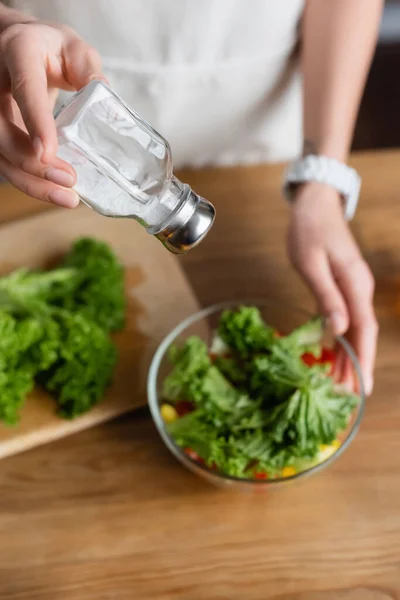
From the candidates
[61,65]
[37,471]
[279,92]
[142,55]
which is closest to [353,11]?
[279,92]

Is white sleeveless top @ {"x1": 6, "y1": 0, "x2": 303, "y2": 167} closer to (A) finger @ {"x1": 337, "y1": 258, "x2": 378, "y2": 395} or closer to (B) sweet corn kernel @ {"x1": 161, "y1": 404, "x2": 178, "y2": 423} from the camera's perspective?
(A) finger @ {"x1": 337, "y1": 258, "x2": 378, "y2": 395}

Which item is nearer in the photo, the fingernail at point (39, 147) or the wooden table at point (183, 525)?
the fingernail at point (39, 147)

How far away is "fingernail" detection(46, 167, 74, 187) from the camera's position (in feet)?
2.03

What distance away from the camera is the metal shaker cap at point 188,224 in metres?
0.64

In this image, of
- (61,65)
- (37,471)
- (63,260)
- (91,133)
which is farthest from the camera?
(63,260)

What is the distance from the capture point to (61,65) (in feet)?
2.50

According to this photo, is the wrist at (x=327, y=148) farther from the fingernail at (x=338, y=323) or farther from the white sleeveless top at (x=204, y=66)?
the fingernail at (x=338, y=323)

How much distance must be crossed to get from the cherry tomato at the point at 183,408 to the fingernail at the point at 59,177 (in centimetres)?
39

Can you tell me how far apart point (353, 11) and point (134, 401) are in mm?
741

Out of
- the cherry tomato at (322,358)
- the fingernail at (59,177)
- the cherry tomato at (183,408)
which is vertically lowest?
the cherry tomato at (183,408)

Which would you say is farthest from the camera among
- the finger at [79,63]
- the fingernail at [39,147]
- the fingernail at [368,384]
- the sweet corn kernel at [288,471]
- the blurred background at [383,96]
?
the blurred background at [383,96]

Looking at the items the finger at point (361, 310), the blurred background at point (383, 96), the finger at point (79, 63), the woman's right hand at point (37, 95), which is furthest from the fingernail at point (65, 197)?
the blurred background at point (383, 96)

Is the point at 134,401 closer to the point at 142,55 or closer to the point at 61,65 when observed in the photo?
the point at 61,65

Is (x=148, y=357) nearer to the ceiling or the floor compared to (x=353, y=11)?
nearer to the floor
